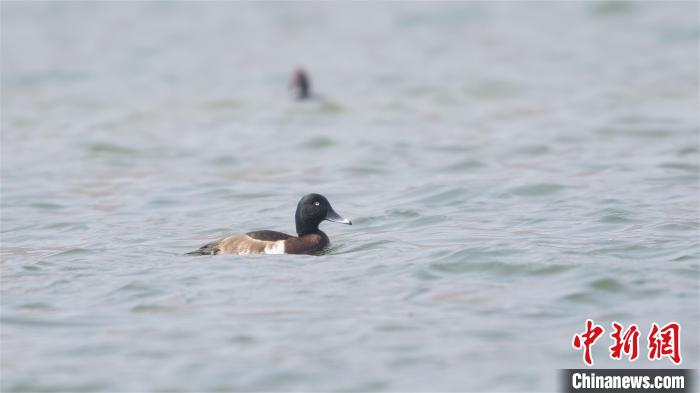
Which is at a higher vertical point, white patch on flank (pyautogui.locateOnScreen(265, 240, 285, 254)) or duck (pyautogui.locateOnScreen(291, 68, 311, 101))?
duck (pyautogui.locateOnScreen(291, 68, 311, 101))

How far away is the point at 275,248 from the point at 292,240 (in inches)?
9.3

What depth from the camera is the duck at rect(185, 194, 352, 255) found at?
1230cm

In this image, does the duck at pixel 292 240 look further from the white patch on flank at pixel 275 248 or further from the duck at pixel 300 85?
the duck at pixel 300 85

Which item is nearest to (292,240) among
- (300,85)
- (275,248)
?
(275,248)

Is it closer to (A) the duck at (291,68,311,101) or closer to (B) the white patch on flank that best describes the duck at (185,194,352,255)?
(B) the white patch on flank

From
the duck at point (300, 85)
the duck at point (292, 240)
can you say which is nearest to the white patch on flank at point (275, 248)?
the duck at point (292, 240)

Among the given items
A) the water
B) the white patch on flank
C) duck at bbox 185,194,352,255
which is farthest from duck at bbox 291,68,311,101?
the white patch on flank

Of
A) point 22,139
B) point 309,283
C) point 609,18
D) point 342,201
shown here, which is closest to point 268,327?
point 309,283

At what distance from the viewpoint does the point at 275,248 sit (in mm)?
12328

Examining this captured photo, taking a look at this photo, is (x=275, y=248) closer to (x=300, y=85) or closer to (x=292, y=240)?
(x=292, y=240)

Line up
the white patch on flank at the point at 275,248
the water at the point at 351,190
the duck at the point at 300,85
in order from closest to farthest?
the water at the point at 351,190, the white patch on flank at the point at 275,248, the duck at the point at 300,85

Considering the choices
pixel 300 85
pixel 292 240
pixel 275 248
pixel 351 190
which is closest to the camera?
pixel 275 248

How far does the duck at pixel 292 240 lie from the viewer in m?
12.3

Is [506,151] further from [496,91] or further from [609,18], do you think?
[609,18]
